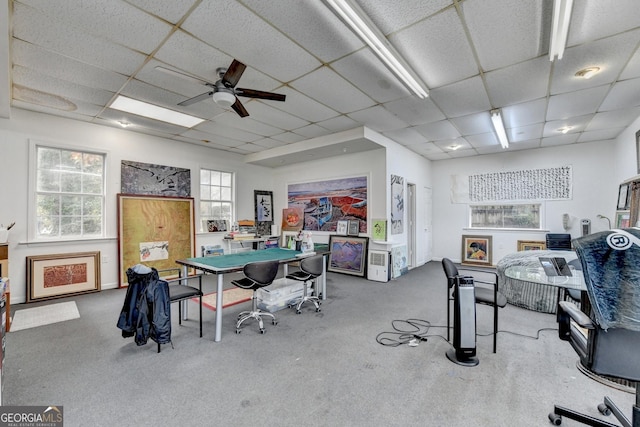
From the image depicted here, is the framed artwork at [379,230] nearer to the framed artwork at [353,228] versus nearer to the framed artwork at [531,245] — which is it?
the framed artwork at [353,228]

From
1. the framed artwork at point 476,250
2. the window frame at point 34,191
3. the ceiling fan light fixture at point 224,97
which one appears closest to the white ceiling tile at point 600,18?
the ceiling fan light fixture at point 224,97

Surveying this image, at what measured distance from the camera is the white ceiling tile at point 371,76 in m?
2.87

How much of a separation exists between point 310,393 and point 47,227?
505 cm

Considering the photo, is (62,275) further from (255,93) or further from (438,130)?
(438,130)

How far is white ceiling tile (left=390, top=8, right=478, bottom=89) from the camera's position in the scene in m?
2.38

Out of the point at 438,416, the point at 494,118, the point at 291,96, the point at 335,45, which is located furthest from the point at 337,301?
the point at 494,118

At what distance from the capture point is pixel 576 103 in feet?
12.8

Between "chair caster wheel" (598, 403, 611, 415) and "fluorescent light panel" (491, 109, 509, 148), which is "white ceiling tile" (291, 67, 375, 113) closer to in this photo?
"fluorescent light panel" (491, 109, 509, 148)

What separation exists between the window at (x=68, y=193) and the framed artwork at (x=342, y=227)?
449cm

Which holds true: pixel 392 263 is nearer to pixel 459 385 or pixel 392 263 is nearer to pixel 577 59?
pixel 459 385

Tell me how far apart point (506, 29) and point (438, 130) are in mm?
2805

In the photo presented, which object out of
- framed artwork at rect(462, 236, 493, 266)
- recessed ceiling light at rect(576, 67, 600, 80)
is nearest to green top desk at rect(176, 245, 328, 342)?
recessed ceiling light at rect(576, 67, 600, 80)

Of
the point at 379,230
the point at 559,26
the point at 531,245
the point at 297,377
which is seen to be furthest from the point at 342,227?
the point at 559,26

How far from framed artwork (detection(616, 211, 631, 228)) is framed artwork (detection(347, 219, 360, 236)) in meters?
4.39
